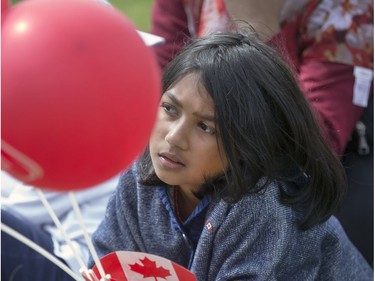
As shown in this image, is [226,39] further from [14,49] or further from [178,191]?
[14,49]

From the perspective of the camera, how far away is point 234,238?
4.07ft

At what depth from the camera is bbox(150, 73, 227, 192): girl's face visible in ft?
3.70

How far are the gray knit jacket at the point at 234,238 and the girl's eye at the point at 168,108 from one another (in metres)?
0.18

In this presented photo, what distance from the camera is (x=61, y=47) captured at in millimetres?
806

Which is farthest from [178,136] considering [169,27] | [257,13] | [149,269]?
[169,27]

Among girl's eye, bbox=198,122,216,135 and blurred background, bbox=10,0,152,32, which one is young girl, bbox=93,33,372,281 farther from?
blurred background, bbox=10,0,152,32

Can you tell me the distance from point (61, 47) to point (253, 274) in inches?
21.7

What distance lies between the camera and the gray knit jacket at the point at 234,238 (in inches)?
48.4

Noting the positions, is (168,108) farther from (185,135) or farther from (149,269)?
(149,269)

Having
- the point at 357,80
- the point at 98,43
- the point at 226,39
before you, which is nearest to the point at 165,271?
the point at 226,39

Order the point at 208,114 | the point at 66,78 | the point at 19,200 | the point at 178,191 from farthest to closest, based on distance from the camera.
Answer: the point at 19,200
the point at 178,191
the point at 208,114
the point at 66,78

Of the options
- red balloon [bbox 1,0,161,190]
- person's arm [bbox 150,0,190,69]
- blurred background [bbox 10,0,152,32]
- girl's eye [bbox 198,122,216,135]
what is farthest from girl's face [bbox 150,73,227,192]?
blurred background [bbox 10,0,152,32]

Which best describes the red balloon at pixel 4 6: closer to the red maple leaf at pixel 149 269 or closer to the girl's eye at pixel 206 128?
the girl's eye at pixel 206 128

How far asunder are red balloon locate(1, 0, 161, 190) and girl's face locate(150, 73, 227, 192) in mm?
258
